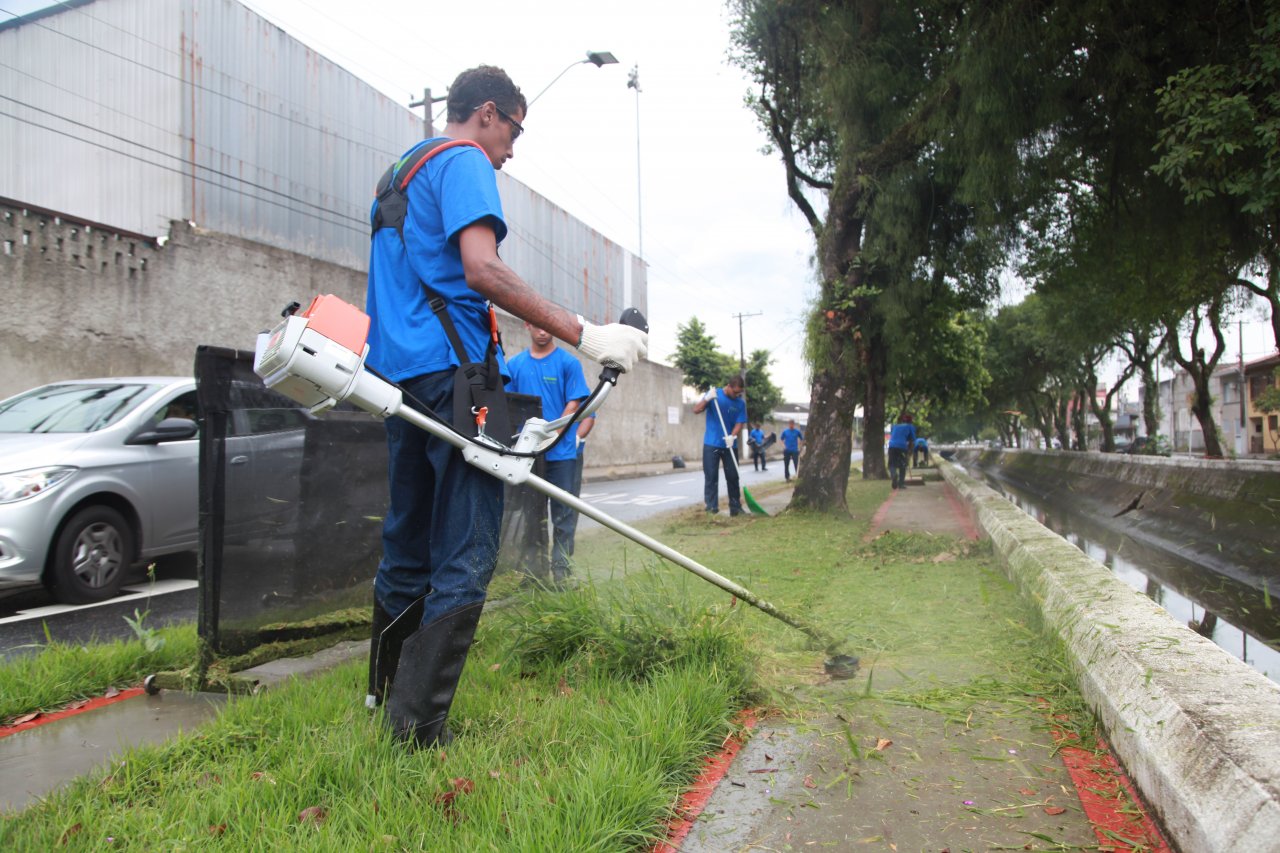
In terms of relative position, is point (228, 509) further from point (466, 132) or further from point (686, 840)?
point (686, 840)

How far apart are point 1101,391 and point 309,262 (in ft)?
392

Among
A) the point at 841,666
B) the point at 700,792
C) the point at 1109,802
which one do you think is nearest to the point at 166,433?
the point at 841,666

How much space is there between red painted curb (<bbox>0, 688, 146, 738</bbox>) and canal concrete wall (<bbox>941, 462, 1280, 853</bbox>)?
10.3 feet

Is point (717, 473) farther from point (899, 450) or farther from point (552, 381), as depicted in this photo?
point (899, 450)

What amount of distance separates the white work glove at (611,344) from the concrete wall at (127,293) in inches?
413

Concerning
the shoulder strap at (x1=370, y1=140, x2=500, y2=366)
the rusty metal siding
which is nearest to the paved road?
the shoulder strap at (x1=370, y1=140, x2=500, y2=366)

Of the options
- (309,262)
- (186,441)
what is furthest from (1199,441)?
(186,441)

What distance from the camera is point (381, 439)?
3.66 meters

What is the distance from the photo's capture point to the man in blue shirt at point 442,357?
219cm

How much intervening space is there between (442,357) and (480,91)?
848mm

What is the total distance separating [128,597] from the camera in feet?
17.5

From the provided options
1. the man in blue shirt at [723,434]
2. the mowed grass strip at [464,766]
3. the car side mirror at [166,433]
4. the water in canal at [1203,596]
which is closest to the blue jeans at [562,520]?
the mowed grass strip at [464,766]

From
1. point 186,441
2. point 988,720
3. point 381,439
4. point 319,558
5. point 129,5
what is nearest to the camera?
point 988,720

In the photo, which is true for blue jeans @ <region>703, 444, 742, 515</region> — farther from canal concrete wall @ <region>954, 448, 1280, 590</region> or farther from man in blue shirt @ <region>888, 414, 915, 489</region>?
man in blue shirt @ <region>888, 414, 915, 489</region>
